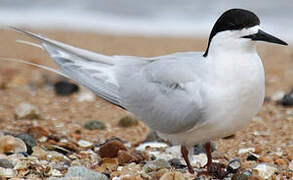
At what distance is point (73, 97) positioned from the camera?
6.16 m

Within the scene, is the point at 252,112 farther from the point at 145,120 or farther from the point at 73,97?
the point at 73,97

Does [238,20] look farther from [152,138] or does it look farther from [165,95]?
[152,138]

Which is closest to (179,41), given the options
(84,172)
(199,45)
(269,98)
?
(199,45)

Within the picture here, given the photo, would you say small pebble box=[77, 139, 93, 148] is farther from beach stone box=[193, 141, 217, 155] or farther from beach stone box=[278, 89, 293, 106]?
beach stone box=[278, 89, 293, 106]

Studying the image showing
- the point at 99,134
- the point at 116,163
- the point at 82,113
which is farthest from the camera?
the point at 82,113

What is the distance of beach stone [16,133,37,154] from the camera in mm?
4160

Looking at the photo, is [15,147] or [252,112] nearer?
[252,112]

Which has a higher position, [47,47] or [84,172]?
[47,47]

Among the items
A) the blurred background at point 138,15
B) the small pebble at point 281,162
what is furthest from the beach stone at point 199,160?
the blurred background at point 138,15

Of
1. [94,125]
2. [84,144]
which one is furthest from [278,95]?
[84,144]

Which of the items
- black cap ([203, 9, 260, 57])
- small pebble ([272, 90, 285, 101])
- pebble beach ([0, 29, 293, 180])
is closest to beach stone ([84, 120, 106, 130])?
pebble beach ([0, 29, 293, 180])

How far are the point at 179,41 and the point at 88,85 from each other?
224 inches

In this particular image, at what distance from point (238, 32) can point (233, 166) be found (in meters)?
1.04

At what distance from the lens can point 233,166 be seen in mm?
3965
